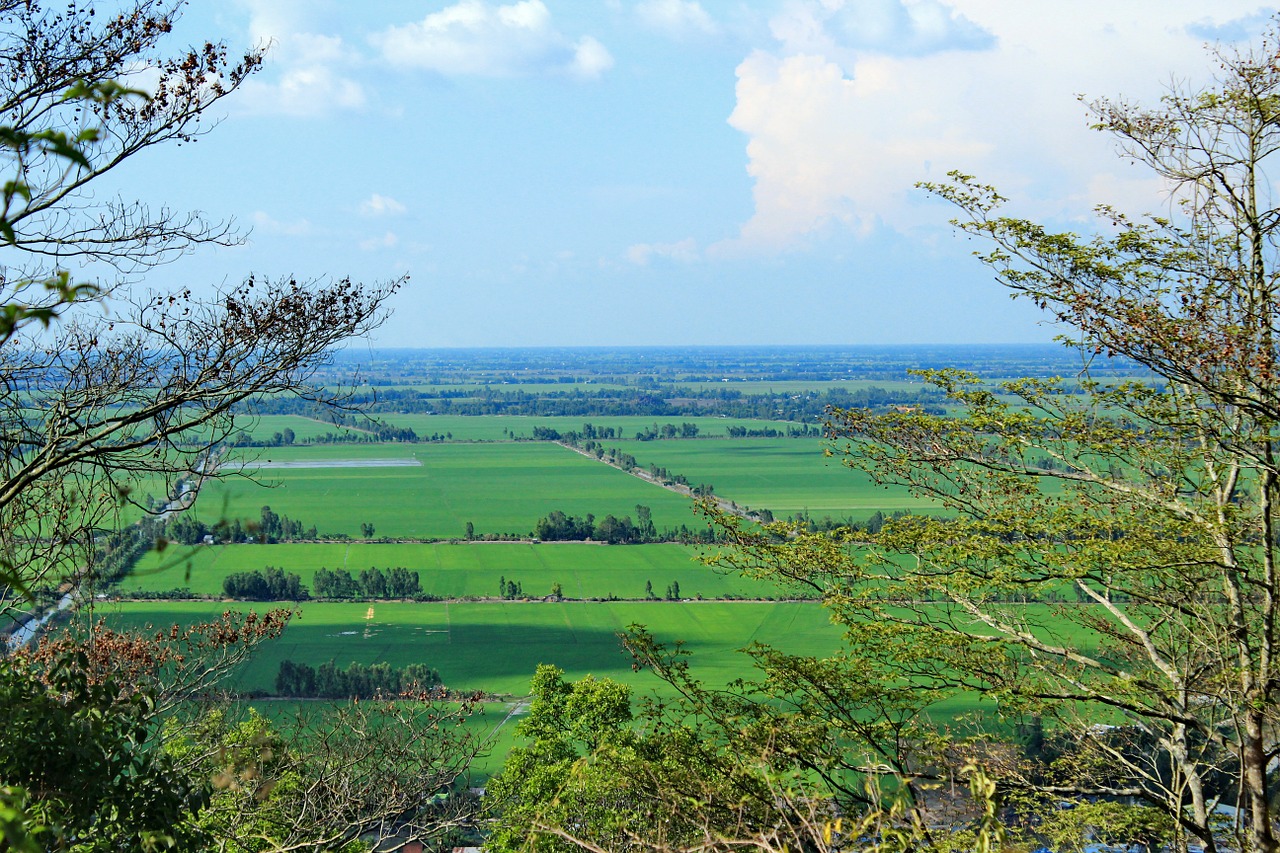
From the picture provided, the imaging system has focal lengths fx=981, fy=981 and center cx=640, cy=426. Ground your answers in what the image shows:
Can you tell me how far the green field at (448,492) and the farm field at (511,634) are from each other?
12974mm

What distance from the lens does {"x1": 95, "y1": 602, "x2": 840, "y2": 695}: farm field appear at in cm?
2980

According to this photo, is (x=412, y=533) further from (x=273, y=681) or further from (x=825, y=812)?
(x=825, y=812)

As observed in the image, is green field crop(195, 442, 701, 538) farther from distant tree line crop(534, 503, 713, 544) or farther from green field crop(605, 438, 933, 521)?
green field crop(605, 438, 933, 521)

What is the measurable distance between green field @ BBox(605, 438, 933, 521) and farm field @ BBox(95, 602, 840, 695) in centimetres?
1268

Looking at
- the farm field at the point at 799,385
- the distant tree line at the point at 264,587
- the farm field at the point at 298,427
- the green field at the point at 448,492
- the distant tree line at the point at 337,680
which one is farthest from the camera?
the farm field at the point at 799,385

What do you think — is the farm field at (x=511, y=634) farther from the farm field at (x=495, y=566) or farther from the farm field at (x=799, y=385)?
the farm field at (x=799, y=385)

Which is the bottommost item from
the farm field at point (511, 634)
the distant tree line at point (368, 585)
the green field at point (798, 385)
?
the farm field at point (511, 634)

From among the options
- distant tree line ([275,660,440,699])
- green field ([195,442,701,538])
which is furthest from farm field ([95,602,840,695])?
green field ([195,442,701,538])

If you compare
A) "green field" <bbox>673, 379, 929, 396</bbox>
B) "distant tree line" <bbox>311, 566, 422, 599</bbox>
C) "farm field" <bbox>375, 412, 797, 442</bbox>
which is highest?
"green field" <bbox>673, 379, 929, 396</bbox>

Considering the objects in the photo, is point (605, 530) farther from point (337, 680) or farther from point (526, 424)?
point (526, 424)

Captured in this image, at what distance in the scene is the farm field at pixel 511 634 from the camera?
29.8 meters

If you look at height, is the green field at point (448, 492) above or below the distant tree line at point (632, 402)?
below

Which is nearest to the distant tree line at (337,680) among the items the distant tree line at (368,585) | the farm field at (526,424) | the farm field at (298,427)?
the distant tree line at (368,585)

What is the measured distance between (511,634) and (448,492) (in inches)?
1255
